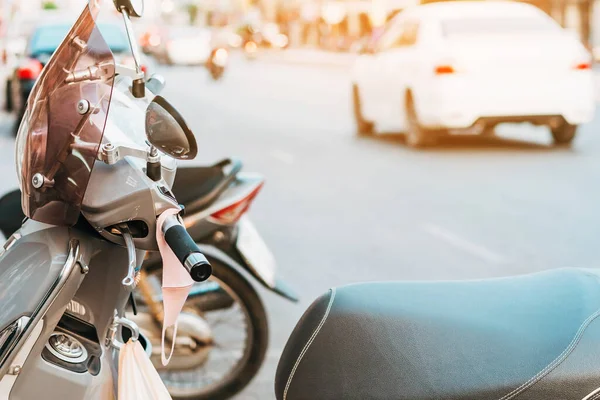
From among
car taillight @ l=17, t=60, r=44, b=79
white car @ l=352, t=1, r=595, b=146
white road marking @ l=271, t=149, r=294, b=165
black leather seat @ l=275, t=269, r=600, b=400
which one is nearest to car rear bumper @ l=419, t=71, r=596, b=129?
white car @ l=352, t=1, r=595, b=146

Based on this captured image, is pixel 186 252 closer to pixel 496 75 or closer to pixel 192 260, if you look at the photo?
pixel 192 260

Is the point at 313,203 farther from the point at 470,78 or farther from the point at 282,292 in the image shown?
the point at 282,292

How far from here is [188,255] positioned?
1.83 m

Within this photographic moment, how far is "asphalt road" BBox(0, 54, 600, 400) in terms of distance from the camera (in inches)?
256

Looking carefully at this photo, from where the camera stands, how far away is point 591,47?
29797mm

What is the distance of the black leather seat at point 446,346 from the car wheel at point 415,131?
10231mm

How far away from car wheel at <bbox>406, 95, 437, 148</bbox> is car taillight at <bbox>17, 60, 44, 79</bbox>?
5.28 meters

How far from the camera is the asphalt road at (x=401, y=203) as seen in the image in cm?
650

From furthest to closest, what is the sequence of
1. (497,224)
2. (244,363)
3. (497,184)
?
(497,184)
(497,224)
(244,363)

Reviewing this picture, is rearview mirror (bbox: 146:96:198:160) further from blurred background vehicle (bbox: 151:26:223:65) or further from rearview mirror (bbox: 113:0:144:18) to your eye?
blurred background vehicle (bbox: 151:26:223:65)

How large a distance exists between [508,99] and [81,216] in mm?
9948

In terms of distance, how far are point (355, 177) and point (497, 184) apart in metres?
1.58

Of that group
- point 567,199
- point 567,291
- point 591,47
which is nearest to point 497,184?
point 567,199

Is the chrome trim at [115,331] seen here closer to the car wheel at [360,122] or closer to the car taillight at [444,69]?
the car taillight at [444,69]
